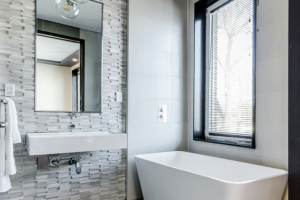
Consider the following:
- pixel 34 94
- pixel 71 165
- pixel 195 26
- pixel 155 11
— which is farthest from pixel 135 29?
pixel 71 165

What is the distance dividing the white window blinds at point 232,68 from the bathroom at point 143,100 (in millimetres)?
16

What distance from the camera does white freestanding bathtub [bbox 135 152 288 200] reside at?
1646mm

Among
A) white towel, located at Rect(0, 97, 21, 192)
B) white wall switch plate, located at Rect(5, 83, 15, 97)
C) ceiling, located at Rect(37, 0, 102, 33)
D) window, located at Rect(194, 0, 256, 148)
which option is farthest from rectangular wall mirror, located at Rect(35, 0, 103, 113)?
window, located at Rect(194, 0, 256, 148)

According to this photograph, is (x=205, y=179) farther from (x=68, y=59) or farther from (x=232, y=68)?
(x=68, y=59)

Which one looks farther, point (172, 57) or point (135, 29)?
point (172, 57)

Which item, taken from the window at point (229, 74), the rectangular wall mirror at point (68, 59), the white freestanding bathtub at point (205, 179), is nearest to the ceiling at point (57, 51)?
the rectangular wall mirror at point (68, 59)

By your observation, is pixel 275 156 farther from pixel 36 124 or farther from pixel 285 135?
pixel 36 124

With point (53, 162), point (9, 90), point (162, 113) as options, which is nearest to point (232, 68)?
point (162, 113)

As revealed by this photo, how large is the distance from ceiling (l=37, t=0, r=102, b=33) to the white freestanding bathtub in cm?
146

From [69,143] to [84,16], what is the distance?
4.40 ft

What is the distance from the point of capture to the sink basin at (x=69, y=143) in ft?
6.16

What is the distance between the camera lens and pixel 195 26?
122 inches

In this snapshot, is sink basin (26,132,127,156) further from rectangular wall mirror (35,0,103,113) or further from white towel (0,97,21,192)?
rectangular wall mirror (35,0,103,113)

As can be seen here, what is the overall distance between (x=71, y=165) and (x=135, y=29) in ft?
5.28
